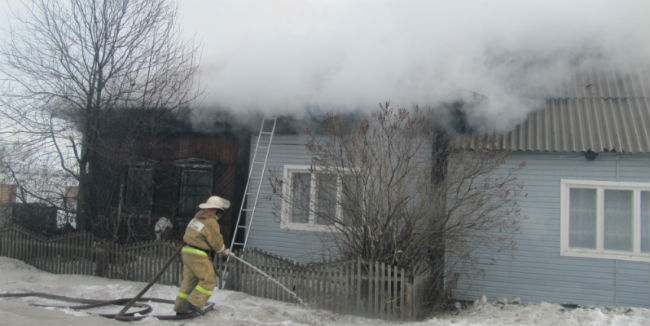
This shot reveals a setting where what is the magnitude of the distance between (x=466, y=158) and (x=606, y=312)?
291cm

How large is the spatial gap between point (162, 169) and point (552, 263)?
744cm

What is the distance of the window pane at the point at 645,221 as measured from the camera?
736cm

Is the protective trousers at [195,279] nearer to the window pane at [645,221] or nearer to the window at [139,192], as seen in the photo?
the window at [139,192]

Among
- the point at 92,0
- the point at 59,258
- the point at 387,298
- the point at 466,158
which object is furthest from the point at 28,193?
the point at 466,158

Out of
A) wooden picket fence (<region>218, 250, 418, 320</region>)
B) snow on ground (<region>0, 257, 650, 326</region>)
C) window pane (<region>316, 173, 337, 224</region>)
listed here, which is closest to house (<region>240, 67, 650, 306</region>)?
snow on ground (<region>0, 257, 650, 326</region>)

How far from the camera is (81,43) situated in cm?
919

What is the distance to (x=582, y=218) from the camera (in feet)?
25.2

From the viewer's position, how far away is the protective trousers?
6.02 m

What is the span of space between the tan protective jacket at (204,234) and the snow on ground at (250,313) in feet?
2.96

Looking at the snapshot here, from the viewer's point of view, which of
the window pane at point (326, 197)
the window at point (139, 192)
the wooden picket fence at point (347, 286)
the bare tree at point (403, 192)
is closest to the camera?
the wooden picket fence at point (347, 286)

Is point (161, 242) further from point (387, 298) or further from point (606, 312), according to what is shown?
point (606, 312)

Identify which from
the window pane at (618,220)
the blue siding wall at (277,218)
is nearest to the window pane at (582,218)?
the window pane at (618,220)

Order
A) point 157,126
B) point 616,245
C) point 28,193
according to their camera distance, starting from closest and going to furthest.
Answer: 1. point 616,245
2. point 157,126
3. point 28,193

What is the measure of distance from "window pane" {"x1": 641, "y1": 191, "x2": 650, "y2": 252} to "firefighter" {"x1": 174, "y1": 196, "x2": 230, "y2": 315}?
20.0 ft
